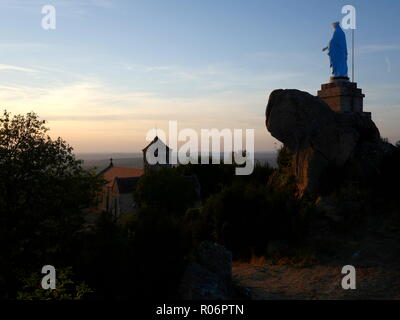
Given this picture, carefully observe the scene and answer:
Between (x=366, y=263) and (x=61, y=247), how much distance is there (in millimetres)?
9007

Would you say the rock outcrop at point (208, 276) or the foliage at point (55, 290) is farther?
the rock outcrop at point (208, 276)

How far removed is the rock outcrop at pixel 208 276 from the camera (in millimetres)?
9617

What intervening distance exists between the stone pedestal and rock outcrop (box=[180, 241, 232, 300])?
11799 mm

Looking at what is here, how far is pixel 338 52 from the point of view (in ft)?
68.1

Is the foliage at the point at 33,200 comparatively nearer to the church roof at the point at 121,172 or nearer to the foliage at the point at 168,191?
the foliage at the point at 168,191

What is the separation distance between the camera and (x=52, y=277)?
27.3ft

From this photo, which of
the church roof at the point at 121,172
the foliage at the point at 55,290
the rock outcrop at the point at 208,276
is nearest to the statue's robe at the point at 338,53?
the rock outcrop at the point at 208,276

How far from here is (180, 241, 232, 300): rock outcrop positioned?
31.6 feet

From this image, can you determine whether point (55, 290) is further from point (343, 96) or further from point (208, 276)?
point (343, 96)

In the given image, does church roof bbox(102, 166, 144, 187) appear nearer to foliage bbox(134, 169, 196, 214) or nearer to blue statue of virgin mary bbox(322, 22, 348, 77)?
foliage bbox(134, 169, 196, 214)

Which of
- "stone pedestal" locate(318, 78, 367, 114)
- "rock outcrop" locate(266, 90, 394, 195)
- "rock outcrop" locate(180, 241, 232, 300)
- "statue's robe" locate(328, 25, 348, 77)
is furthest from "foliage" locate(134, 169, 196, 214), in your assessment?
"rock outcrop" locate(180, 241, 232, 300)

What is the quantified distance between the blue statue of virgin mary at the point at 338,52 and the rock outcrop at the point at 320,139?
274 cm

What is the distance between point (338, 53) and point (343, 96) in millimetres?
2358
